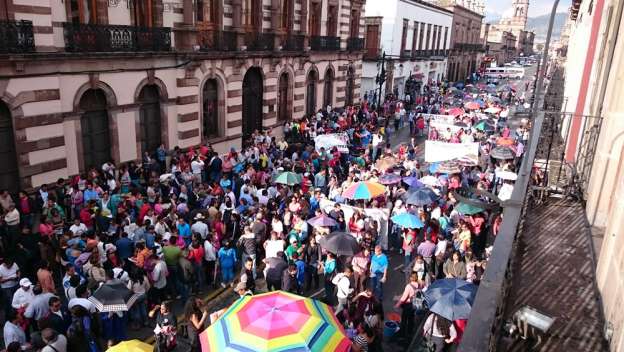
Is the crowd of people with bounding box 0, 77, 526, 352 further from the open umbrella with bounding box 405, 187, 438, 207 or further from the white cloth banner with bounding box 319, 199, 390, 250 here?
the open umbrella with bounding box 405, 187, 438, 207

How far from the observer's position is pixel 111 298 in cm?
866

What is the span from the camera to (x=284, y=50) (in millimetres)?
26875

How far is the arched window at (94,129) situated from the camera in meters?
16.9

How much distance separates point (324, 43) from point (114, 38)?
16.3m

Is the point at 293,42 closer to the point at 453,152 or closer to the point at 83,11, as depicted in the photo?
the point at 453,152

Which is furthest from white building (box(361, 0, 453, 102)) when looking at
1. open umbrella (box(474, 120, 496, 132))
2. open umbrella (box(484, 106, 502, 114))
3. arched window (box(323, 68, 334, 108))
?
open umbrella (box(474, 120, 496, 132))

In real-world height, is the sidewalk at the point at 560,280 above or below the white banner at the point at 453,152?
above

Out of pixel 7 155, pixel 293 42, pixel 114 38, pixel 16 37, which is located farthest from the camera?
pixel 293 42

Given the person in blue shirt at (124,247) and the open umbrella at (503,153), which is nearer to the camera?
the person in blue shirt at (124,247)

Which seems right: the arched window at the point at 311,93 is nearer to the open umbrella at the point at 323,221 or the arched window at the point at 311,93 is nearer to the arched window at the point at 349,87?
the arched window at the point at 349,87

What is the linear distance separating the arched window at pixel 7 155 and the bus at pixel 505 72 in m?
75.6

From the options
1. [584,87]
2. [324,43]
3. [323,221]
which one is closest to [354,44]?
[324,43]

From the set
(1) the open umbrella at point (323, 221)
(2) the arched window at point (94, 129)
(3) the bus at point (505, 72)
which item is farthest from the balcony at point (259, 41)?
(3) the bus at point (505, 72)

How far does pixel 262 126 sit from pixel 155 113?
7.85m
